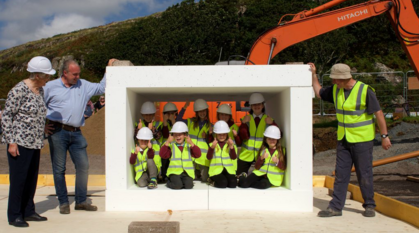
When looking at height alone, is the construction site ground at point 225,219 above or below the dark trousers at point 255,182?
below

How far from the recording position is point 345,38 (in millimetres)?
31641

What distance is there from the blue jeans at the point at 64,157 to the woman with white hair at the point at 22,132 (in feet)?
1.28

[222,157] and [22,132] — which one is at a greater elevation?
[22,132]

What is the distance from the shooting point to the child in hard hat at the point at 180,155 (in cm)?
536

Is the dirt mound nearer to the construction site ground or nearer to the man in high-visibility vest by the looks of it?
the construction site ground

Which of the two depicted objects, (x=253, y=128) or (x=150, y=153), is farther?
(x=253, y=128)

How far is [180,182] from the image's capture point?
5320 mm

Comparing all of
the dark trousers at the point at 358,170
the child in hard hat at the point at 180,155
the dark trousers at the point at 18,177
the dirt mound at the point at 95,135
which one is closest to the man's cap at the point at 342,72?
the dark trousers at the point at 358,170

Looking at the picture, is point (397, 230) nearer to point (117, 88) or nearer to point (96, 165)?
point (117, 88)

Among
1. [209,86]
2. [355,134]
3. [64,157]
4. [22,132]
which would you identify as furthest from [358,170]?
[22,132]

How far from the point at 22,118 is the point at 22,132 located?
15cm

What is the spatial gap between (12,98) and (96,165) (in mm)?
8124

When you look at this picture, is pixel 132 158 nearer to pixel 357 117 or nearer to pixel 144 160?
pixel 144 160

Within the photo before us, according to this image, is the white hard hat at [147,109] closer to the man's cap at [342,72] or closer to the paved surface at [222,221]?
the paved surface at [222,221]
